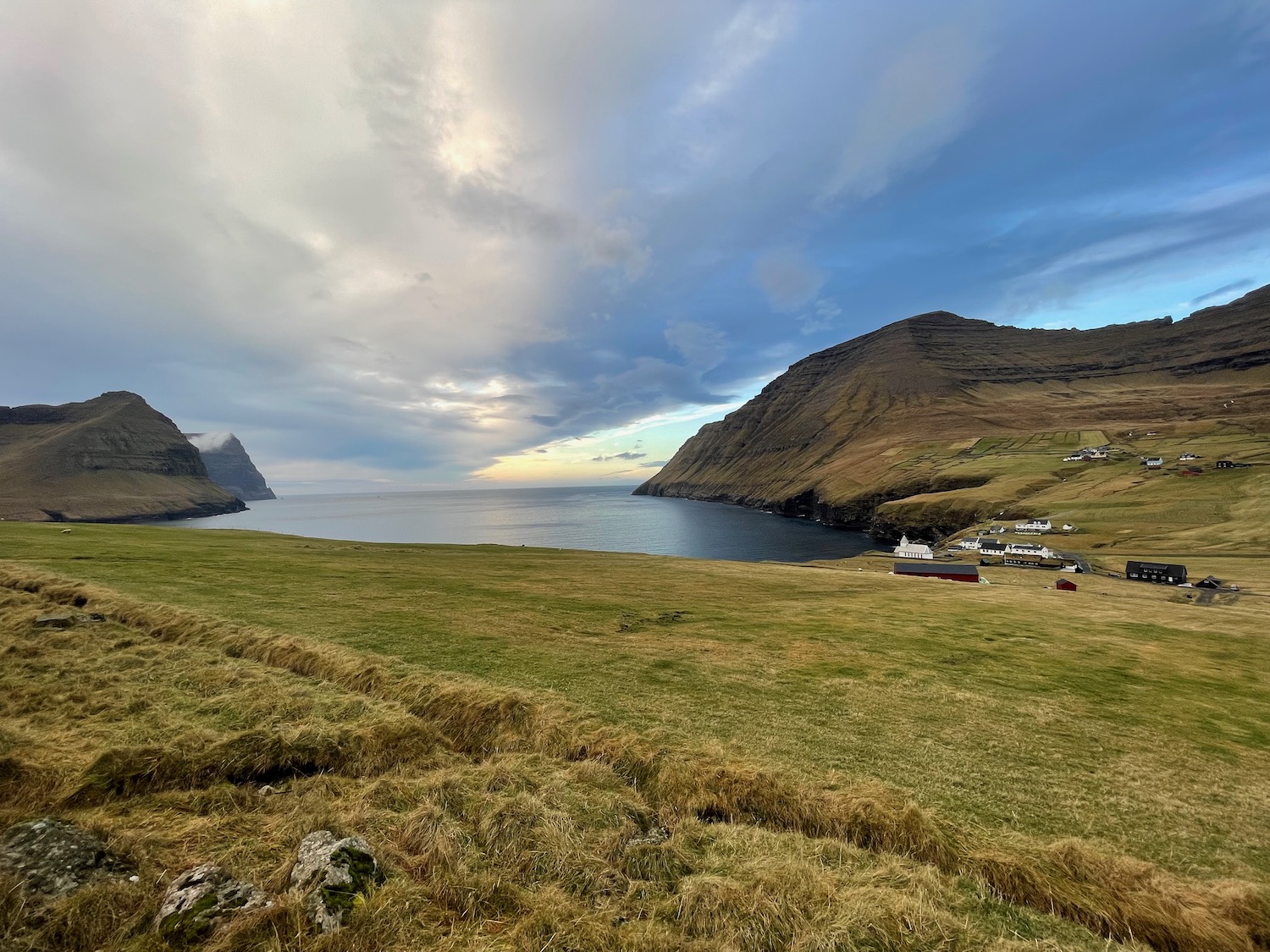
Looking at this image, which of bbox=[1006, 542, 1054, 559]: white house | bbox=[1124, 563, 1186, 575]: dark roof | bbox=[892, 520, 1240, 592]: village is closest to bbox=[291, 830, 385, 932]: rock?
bbox=[892, 520, 1240, 592]: village

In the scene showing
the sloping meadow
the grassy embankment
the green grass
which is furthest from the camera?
the grassy embankment

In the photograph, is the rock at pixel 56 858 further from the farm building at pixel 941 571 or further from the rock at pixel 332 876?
the farm building at pixel 941 571

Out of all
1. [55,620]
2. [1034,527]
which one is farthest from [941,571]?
[55,620]

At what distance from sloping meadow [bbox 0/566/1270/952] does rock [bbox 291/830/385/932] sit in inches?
9.2

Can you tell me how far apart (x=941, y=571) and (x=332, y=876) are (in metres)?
78.8

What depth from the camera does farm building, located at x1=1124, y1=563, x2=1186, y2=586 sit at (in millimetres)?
68500

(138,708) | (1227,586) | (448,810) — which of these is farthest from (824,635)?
(1227,586)

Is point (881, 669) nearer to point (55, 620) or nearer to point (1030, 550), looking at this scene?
point (55, 620)

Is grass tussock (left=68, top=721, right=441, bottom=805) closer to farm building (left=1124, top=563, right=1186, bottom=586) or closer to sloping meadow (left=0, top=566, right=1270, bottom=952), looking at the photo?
sloping meadow (left=0, top=566, right=1270, bottom=952)

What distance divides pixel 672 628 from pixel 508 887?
21141mm

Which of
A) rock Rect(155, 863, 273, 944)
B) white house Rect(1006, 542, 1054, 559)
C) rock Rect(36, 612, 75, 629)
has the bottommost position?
white house Rect(1006, 542, 1054, 559)

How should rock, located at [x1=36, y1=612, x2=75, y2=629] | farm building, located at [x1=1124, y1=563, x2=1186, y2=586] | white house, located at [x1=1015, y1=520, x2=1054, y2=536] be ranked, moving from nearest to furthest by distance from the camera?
rock, located at [x1=36, y1=612, x2=75, y2=629], farm building, located at [x1=1124, y1=563, x2=1186, y2=586], white house, located at [x1=1015, y1=520, x2=1054, y2=536]

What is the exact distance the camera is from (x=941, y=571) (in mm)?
69188

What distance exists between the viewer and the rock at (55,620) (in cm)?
1822
